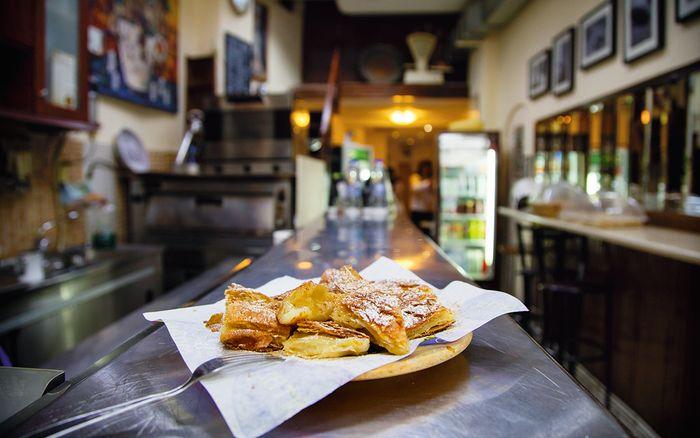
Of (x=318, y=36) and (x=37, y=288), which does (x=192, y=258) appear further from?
(x=318, y=36)

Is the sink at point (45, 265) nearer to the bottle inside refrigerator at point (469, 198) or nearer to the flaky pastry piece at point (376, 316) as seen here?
the flaky pastry piece at point (376, 316)

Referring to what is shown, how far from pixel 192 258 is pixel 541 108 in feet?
12.7

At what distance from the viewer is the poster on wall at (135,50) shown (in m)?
3.74

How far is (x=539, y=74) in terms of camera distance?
4.89m

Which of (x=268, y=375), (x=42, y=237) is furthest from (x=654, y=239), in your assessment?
(x=42, y=237)

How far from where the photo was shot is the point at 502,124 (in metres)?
6.36

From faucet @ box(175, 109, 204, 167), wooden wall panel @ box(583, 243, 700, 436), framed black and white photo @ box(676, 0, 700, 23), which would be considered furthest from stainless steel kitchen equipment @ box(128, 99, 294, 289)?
framed black and white photo @ box(676, 0, 700, 23)

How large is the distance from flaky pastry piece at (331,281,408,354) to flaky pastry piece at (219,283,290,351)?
9 centimetres

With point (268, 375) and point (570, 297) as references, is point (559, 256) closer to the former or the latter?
point (570, 297)

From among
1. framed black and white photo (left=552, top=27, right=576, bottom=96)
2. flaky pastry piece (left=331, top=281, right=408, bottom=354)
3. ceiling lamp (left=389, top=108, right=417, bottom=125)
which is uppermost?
ceiling lamp (left=389, top=108, right=417, bottom=125)

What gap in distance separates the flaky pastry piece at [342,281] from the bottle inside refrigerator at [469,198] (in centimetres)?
553

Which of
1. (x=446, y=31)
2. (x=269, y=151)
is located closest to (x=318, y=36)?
(x=446, y=31)

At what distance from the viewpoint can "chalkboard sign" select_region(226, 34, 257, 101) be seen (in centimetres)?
545

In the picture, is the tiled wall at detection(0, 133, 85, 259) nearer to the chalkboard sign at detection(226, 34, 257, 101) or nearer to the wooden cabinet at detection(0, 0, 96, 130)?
the wooden cabinet at detection(0, 0, 96, 130)
